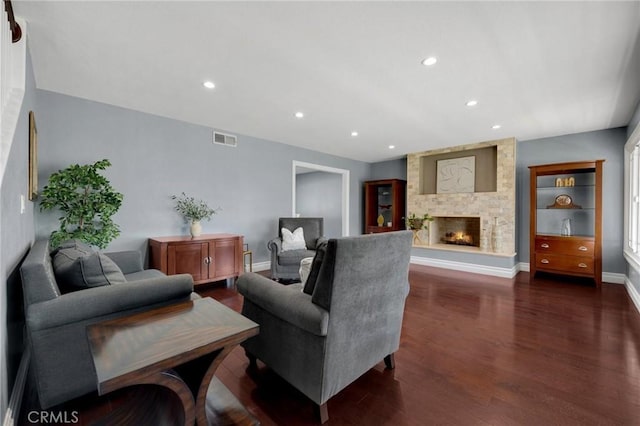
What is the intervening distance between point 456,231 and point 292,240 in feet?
12.3

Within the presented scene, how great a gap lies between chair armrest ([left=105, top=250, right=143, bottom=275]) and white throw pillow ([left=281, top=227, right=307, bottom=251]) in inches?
77.0

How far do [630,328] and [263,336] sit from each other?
→ 11.8ft

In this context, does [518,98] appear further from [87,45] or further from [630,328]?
[87,45]

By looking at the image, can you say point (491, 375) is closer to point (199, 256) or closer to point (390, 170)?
point (199, 256)

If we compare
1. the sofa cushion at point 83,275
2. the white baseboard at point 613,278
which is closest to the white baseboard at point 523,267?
the white baseboard at point 613,278

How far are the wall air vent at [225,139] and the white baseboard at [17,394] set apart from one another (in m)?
3.28

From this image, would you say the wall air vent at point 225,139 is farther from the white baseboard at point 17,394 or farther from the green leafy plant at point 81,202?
the white baseboard at point 17,394

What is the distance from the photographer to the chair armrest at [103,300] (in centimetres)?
142

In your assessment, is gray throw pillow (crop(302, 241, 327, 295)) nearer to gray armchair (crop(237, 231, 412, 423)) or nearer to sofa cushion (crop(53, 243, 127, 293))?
gray armchair (crop(237, 231, 412, 423))

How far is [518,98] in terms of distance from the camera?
307cm

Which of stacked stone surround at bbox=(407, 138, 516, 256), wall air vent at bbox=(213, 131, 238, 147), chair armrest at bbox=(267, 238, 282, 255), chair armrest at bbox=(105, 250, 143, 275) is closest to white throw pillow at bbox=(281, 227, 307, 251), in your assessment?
chair armrest at bbox=(267, 238, 282, 255)

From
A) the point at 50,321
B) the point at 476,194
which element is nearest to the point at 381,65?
the point at 50,321

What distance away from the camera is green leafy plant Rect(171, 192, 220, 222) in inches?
153

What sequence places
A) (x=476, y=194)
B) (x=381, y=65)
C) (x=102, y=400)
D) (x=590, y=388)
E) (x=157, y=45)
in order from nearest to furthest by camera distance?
1. (x=102, y=400)
2. (x=590, y=388)
3. (x=157, y=45)
4. (x=381, y=65)
5. (x=476, y=194)
